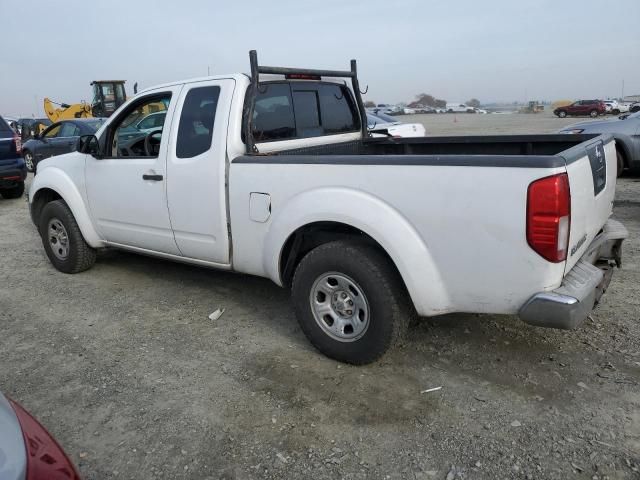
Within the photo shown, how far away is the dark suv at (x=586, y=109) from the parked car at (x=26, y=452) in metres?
52.2

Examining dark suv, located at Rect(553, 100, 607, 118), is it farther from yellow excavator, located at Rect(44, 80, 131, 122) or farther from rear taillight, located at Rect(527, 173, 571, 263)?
rear taillight, located at Rect(527, 173, 571, 263)

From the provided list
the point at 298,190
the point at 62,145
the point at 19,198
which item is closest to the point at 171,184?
the point at 298,190

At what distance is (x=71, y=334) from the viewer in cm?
414

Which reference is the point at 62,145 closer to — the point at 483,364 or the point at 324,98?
the point at 324,98

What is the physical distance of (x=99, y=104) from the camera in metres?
23.1

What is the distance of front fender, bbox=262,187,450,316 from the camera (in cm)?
300

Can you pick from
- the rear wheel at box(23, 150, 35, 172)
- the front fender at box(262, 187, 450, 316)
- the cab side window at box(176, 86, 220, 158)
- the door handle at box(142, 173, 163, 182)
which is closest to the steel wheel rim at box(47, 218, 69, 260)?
the door handle at box(142, 173, 163, 182)

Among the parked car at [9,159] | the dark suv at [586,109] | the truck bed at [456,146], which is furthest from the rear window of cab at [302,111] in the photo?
the dark suv at [586,109]

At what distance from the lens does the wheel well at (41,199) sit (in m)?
5.63

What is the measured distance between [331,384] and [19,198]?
10.1 meters

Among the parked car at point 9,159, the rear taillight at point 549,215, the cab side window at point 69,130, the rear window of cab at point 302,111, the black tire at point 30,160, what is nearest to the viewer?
the rear taillight at point 549,215

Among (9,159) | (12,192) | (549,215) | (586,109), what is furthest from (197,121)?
(586,109)

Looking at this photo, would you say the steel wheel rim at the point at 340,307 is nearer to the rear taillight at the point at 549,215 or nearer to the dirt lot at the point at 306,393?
the dirt lot at the point at 306,393

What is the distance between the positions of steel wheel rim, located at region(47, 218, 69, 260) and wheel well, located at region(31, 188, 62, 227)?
0.33 meters
